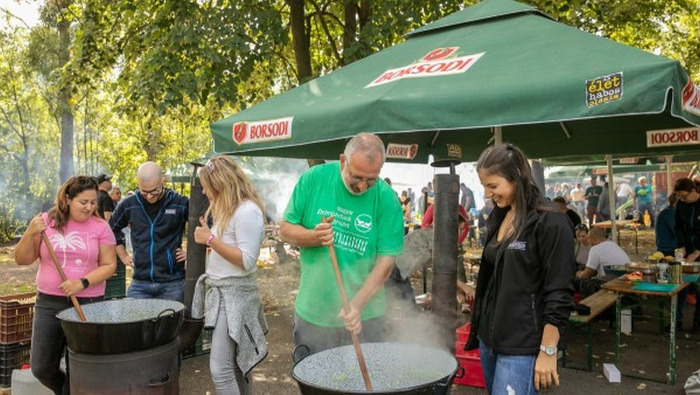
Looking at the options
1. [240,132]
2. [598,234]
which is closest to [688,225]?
[598,234]

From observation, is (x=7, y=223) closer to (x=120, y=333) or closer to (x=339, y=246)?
(x=120, y=333)

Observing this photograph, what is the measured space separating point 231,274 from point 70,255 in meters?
1.22

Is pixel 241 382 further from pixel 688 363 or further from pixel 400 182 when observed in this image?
pixel 400 182

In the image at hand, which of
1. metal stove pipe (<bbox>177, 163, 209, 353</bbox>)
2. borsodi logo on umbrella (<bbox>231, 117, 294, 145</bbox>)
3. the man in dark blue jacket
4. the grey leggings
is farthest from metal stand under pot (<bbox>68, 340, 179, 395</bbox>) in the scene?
borsodi logo on umbrella (<bbox>231, 117, 294, 145</bbox>)

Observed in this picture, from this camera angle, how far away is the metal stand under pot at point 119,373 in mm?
3213

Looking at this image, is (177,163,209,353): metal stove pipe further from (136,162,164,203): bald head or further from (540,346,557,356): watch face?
(540,346,557,356): watch face

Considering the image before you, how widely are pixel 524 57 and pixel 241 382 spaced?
2.83m

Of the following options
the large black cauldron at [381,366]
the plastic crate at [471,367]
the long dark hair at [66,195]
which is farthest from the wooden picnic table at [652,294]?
the long dark hair at [66,195]

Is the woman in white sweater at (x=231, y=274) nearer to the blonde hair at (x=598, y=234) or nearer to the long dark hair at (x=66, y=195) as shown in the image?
the long dark hair at (x=66, y=195)

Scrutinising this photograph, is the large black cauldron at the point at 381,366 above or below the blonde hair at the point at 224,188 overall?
below

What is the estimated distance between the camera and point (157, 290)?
462 cm

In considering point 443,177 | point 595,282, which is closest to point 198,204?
point 443,177

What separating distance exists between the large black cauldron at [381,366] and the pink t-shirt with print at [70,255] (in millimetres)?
2030

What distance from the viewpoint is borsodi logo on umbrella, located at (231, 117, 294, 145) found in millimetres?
4453
